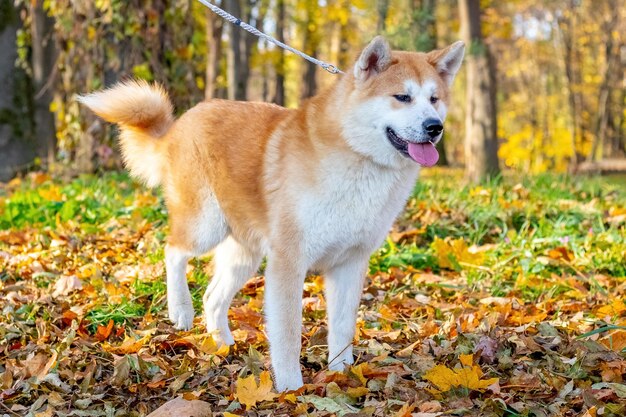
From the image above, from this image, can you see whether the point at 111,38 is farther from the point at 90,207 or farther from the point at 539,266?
the point at 539,266

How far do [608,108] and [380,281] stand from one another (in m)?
24.9

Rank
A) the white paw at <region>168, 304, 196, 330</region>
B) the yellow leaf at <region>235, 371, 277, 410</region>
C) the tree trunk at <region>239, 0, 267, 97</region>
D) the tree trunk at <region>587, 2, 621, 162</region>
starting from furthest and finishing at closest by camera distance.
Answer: the tree trunk at <region>587, 2, 621, 162</region> < the tree trunk at <region>239, 0, 267, 97</region> < the white paw at <region>168, 304, 196, 330</region> < the yellow leaf at <region>235, 371, 277, 410</region>

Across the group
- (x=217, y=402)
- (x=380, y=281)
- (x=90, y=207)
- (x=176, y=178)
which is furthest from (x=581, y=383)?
(x=90, y=207)

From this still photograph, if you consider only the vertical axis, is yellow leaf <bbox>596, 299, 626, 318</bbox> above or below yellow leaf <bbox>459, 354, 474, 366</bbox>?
below

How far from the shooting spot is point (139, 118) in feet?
14.4

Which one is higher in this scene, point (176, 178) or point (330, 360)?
point (176, 178)

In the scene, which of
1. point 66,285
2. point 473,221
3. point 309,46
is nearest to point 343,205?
point 66,285

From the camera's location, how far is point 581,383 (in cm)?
320

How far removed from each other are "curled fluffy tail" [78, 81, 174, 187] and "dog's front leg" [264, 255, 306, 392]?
133 centimetres

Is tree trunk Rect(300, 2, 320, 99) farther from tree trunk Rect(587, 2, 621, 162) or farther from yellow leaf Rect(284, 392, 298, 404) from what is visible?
yellow leaf Rect(284, 392, 298, 404)

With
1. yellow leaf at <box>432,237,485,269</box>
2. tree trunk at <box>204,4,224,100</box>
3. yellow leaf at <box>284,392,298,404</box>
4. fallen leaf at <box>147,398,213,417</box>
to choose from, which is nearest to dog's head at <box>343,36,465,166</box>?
yellow leaf at <box>284,392,298,404</box>

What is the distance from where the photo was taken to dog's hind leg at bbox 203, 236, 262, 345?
400cm

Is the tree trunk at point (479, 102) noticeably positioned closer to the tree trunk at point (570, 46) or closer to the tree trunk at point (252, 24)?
the tree trunk at point (252, 24)

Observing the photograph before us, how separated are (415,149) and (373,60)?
494 millimetres
